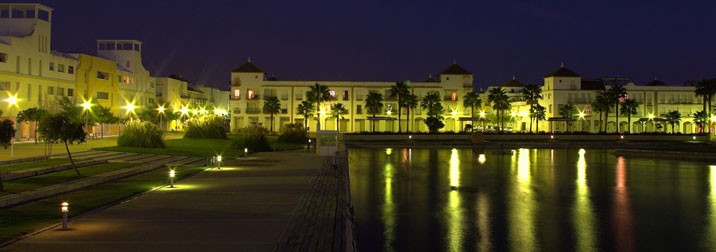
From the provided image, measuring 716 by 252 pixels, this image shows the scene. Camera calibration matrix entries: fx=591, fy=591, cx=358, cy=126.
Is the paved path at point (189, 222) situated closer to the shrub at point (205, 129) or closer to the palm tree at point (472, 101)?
the shrub at point (205, 129)

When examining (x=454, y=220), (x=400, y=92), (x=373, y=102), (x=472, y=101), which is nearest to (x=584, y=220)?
(x=454, y=220)

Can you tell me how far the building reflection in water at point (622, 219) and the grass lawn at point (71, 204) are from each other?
11.4 meters

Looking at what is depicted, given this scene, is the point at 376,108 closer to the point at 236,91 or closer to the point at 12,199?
the point at 236,91

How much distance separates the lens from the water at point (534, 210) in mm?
11625

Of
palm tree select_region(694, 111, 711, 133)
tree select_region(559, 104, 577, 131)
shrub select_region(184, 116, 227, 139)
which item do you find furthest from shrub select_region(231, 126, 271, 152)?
palm tree select_region(694, 111, 711, 133)

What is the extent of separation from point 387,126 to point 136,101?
35514 millimetres

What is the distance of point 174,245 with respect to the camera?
401 inches

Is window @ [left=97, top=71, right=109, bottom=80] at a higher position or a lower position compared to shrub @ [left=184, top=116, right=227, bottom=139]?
higher

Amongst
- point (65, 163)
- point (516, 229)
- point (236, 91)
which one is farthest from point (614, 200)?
point (236, 91)

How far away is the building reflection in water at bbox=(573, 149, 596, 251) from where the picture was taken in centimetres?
1142

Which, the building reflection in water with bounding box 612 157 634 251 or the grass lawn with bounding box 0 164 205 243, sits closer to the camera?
the building reflection in water with bounding box 612 157 634 251

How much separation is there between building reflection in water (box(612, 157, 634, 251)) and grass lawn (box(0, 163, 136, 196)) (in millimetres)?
15233

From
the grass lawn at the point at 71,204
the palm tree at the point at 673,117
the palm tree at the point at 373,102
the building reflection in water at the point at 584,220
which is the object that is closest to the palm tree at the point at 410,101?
the palm tree at the point at 373,102

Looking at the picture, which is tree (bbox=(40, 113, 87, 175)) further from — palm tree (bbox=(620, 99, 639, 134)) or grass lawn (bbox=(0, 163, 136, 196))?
palm tree (bbox=(620, 99, 639, 134))
